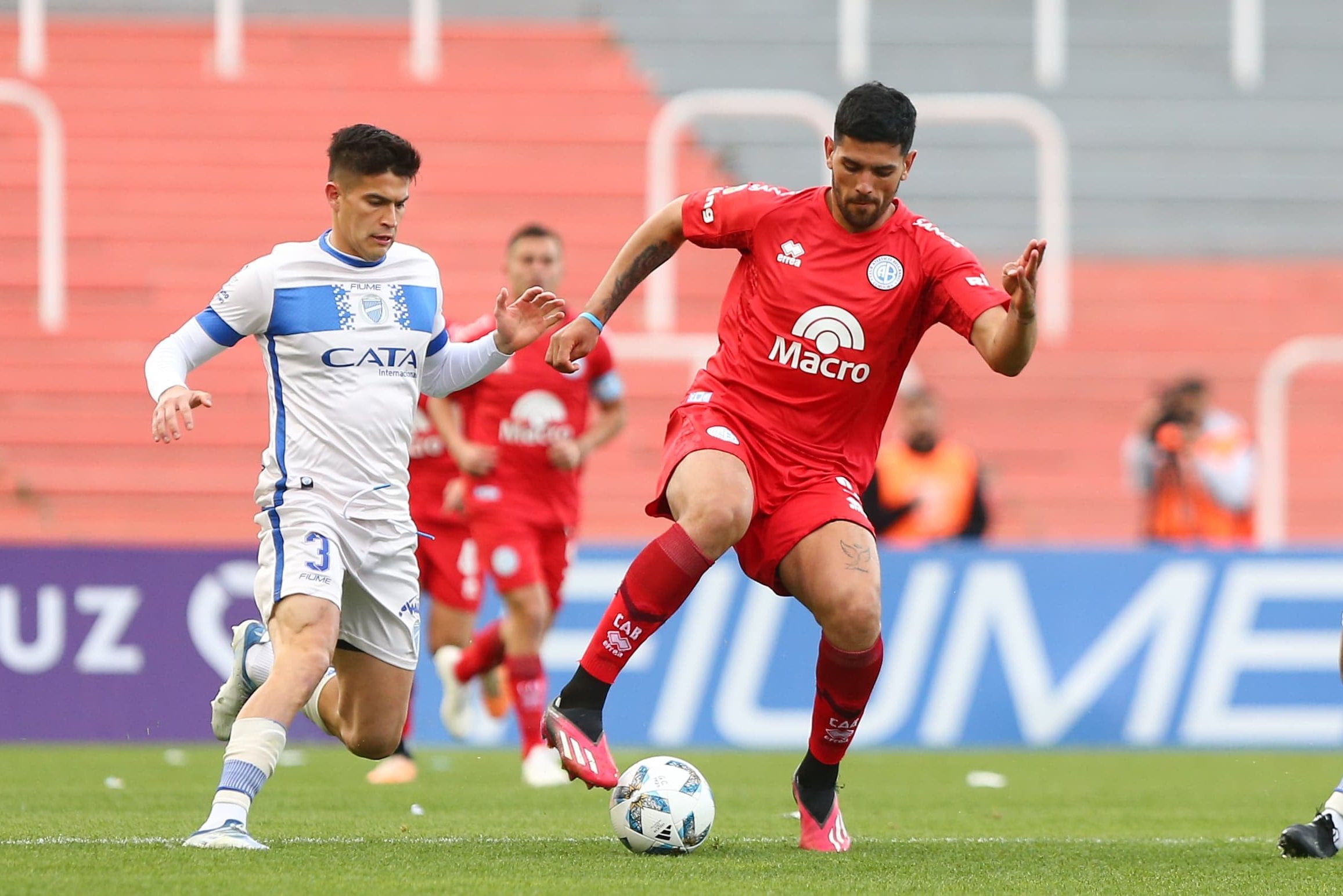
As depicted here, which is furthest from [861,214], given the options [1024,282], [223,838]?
[223,838]

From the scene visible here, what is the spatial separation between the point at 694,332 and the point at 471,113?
3.26 metres

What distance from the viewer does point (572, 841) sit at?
643 centimetres

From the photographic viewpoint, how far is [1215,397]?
16016 millimetres

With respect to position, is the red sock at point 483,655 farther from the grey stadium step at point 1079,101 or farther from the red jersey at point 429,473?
the grey stadium step at point 1079,101

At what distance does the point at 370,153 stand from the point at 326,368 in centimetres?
66

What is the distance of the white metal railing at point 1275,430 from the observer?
1361cm

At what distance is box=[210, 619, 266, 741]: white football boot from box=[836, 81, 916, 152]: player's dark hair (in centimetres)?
244

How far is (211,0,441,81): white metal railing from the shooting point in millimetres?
16891

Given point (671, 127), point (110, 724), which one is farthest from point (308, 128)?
point (110, 724)

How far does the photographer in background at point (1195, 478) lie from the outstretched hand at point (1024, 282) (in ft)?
24.6

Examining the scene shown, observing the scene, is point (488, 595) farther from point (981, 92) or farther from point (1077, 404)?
point (981, 92)

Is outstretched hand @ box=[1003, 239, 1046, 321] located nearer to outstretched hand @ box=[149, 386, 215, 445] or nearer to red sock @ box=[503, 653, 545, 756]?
outstretched hand @ box=[149, 386, 215, 445]

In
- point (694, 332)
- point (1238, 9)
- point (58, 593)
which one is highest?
point (1238, 9)

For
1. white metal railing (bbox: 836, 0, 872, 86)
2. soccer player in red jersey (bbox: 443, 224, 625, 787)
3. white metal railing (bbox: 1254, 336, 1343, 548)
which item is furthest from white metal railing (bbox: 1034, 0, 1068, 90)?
soccer player in red jersey (bbox: 443, 224, 625, 787)
